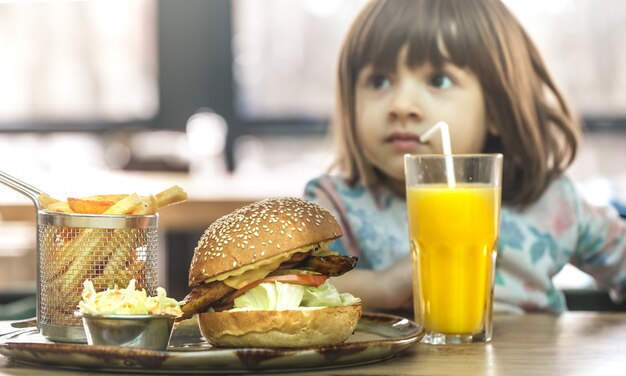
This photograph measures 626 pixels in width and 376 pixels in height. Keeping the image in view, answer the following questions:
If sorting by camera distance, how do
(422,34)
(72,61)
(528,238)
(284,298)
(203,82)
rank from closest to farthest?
(284,298), (422,34), (528,238), (203,82), (72,61)

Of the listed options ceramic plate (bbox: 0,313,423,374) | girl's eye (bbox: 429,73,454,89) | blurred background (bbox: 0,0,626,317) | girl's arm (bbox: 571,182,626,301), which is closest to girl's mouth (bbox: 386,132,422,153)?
girl's eye (bbox: 429,73,454,89)

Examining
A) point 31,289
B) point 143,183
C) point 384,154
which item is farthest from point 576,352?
point 143,183

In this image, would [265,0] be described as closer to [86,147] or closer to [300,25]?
[300,25]

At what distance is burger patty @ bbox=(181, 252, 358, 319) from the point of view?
111cm

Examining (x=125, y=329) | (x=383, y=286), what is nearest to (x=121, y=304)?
(x=125, y=329)

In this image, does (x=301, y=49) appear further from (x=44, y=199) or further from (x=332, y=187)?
(x=44, y=199)

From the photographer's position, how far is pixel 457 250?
4.19ft

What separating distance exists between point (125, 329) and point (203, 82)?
4439 millimetres

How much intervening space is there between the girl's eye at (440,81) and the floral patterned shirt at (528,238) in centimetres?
29

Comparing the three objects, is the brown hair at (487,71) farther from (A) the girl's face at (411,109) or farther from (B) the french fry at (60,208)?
(B) the french fry at (60,208)

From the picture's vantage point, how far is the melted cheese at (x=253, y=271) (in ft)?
3.64

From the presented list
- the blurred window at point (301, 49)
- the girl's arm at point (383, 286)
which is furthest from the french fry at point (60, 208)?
the blurred window at point (301, 49)

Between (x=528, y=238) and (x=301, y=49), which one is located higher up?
(x=301, y=49)

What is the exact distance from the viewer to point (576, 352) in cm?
117
